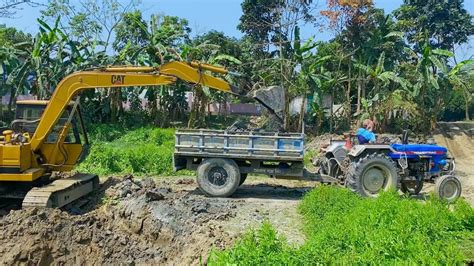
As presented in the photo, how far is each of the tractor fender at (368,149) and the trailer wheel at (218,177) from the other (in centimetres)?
281

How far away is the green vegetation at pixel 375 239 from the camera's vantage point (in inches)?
205

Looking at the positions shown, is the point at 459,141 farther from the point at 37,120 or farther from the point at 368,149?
the point at 37,120

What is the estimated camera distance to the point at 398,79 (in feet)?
80.0

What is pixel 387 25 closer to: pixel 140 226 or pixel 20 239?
pixel 140 226

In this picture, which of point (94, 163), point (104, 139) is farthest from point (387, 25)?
point (94, 163)

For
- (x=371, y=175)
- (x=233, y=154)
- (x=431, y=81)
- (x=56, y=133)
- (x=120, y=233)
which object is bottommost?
(x=120, y=233)

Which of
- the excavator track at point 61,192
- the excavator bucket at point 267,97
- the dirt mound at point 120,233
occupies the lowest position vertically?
the dirt mound at point 120,233

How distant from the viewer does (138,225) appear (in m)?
9.29

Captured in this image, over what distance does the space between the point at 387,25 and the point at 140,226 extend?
2130 centimetres

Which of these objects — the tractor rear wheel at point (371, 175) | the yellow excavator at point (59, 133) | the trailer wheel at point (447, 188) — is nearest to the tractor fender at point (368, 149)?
the tractor rear wheel at point (371, 175)

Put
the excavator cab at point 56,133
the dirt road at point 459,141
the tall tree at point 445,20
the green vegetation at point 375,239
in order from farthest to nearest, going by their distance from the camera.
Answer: the tall tree at point 445,20 < the dirt road at point 459,141 < the excavator cab at point 56,133 < the green vegetation at point 375,239

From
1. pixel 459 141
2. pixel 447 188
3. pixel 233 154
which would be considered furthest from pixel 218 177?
pixel 459 141

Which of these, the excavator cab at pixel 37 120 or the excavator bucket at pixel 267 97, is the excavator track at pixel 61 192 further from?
the excavator bucket at pixel 267 97

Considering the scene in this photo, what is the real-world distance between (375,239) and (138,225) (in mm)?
4838
